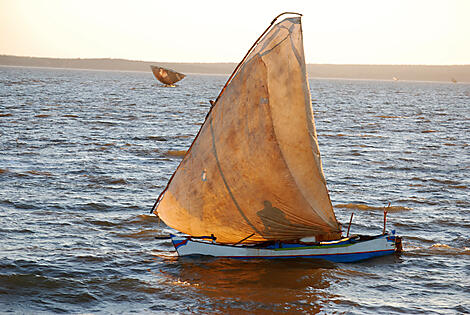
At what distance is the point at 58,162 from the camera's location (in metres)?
36.5

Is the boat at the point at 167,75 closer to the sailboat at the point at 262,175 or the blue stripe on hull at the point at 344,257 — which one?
the sailboat at the point at 262,175

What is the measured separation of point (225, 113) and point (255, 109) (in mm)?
973

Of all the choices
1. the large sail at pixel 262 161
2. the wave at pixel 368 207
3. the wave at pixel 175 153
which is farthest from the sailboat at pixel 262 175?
the wave at pixel 175 153

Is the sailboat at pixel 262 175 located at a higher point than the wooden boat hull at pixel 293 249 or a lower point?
higher

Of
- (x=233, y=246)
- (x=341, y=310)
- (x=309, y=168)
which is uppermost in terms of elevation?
(x=309, y=168)

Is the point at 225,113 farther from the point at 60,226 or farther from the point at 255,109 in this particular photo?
the point at 60,226

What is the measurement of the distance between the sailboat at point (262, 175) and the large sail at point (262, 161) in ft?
0.10

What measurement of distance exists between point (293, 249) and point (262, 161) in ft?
10.3

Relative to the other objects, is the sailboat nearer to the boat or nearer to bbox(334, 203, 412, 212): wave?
bbox(334, 203, 412, 212): wave

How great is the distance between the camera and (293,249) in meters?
20.0

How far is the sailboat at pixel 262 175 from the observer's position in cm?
1884

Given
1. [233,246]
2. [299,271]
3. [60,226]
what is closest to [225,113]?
[233,246]

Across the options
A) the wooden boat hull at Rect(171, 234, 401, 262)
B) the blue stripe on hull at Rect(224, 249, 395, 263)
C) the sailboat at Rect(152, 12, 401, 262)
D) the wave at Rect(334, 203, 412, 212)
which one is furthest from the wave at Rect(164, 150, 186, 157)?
the blue stripe on hull at Rect(224, 249, 395, 263)

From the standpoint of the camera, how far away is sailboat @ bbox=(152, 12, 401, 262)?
18844 mm
